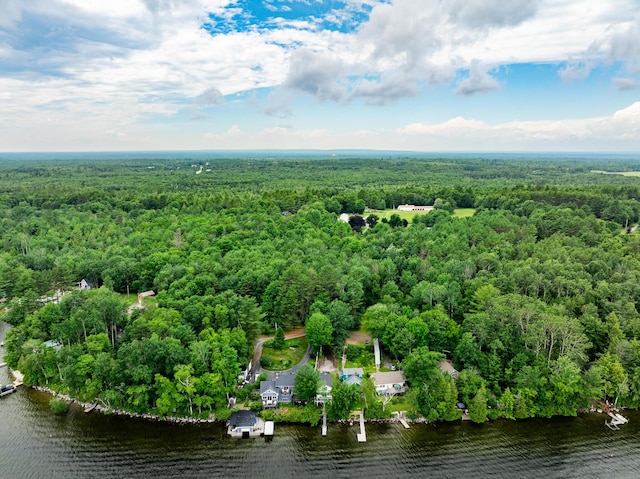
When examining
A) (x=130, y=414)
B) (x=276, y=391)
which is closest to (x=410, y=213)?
(x=276, y=391)

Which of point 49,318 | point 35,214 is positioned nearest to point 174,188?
point 35,214

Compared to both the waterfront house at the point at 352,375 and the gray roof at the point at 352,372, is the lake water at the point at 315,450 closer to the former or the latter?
the waterfront house at the point at 352,375

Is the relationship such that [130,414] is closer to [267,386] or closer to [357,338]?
[267,386]

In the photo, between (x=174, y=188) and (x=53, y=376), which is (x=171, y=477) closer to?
(x=53, y=376)

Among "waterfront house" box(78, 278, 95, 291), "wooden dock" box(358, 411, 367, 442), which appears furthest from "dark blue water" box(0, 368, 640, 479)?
"waterfront house" box(78, 278, 95, 291)

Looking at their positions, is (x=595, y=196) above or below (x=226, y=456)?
above

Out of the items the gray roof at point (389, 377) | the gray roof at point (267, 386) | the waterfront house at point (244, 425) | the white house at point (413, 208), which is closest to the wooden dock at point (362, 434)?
the gray roof at point (389, 377)
